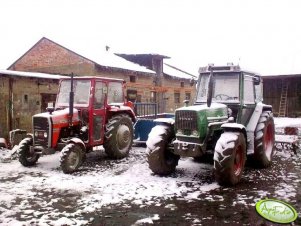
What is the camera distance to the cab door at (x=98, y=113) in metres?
7.80

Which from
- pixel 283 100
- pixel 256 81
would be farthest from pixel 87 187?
pixel 283 100

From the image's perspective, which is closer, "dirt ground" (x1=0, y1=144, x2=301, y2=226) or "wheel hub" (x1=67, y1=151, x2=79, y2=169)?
"dirt ground" (x1=0, y1=144, x2=301, y2=226)

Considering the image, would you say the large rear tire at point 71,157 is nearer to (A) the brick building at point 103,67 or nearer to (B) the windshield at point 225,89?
(B) the windshield at point 225,89

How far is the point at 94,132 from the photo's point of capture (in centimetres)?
784

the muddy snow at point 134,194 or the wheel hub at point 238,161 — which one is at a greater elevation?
the wheel hub at point 238,161

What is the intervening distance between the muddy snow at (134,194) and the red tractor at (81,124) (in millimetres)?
434

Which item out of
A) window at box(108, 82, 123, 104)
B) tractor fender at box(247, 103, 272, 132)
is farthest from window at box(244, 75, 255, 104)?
window at box(108, 82, 123, 104)

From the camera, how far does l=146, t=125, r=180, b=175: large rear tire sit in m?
6.39

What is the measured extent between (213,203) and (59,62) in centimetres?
1674

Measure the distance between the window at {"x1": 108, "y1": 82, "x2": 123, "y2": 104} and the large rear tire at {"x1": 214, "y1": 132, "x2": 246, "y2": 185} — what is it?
356cm

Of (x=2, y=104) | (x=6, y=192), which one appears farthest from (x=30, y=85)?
(x=6, y=192)

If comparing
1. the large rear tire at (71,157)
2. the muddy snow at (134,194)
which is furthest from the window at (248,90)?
the large rear tire at (71,157)

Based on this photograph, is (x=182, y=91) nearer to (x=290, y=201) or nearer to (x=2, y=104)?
(x=2, y=104)

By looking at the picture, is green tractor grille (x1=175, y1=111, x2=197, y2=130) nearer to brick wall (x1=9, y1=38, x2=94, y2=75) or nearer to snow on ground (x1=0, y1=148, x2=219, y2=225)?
snow on ground (x1=0, y1=148, x2=219, y2=225)
